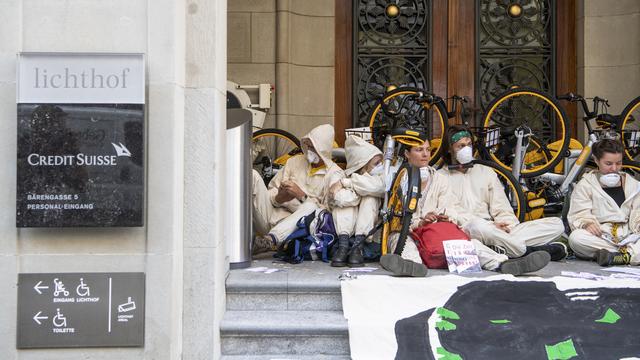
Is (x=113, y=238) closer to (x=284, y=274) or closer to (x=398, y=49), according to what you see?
(x=284, y=274)

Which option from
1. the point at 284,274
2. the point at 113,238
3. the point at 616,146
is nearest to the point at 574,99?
the point at 616,146

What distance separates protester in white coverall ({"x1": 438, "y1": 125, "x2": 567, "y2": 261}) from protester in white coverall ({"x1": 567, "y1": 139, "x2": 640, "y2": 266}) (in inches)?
8.4

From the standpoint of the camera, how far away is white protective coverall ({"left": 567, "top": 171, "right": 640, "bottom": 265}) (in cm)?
606

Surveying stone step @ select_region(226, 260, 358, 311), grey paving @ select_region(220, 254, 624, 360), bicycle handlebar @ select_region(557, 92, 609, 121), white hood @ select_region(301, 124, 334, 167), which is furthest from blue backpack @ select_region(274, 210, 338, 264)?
bicycle handlebar @ select_region(557, 92, 609, 121)

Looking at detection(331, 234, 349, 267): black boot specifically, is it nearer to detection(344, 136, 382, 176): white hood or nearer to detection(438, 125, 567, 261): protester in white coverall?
detection(344, 136, 382, 176): white hood

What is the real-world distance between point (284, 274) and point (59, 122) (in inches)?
82.4

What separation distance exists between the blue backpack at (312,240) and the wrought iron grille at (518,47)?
3564 mm

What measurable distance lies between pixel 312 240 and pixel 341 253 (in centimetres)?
39

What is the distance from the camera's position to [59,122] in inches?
167

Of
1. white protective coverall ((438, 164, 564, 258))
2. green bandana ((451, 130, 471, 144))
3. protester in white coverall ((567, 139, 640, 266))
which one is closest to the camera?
white protective coverall ((438, 164, 564, 258))

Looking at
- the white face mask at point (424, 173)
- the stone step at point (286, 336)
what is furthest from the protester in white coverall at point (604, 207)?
the stone step at point (286, 336)

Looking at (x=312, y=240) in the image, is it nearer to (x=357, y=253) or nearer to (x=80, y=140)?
(x=357, y=253)

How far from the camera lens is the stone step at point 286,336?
15.3 feet

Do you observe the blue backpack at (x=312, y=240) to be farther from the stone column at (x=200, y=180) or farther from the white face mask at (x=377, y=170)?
the stone column at (x=200, y=180)
